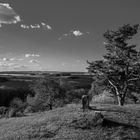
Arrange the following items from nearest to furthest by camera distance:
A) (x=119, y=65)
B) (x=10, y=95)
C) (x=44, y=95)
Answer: (x=119, y=65), (x=44, y=95), (x=10, y=95)

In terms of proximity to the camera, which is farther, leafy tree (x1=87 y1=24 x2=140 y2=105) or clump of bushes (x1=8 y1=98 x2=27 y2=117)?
leafy tree (x1=87 y1=24 x2=140 y2=105)

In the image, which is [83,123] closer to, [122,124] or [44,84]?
[122,124]

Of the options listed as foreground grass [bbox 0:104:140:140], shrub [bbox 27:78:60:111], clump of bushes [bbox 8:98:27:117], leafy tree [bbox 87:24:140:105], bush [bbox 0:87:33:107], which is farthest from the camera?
bush [bbox 0:87:33:107]

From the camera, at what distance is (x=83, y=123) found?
12.4 metres

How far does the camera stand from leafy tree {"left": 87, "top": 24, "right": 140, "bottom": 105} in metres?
24.1

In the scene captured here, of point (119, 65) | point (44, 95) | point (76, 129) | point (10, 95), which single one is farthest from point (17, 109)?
point (10, 95)

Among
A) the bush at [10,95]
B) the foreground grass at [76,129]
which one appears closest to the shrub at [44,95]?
the foreground grass at [76,129]

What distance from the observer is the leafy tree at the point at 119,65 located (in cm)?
2406

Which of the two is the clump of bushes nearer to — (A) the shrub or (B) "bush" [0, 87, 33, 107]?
(A) the shrub

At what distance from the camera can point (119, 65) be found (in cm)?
2422

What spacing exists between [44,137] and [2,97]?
71.3 meters

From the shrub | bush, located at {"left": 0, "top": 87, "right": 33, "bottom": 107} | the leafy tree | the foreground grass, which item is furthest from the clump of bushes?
bush, located at {"left": 0, "top": 87, "right": 33, "bottom": 107}

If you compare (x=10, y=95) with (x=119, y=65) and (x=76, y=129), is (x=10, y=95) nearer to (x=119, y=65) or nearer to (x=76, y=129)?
(x=119, y=65)

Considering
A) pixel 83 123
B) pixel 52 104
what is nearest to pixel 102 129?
pixel 83 123
